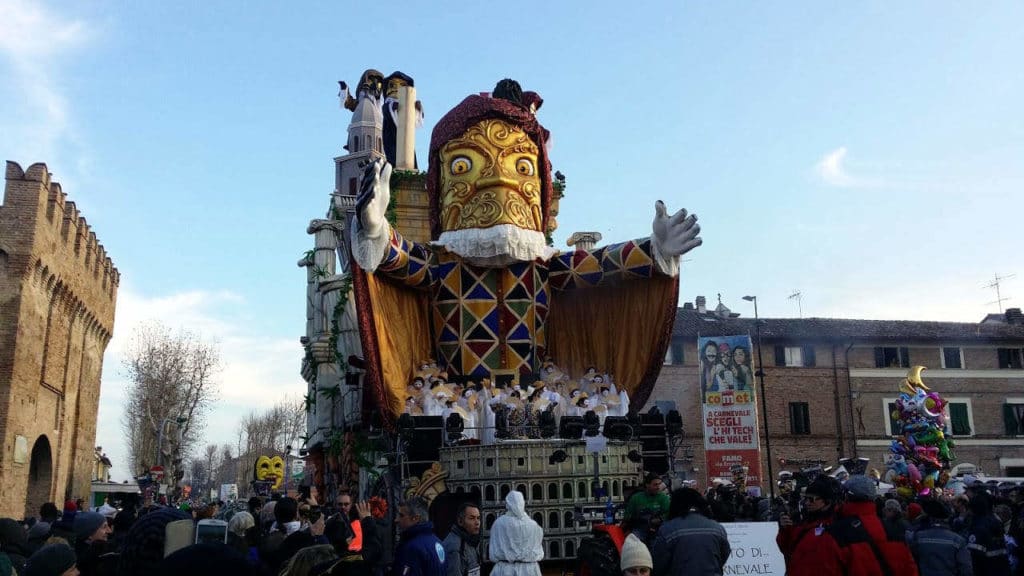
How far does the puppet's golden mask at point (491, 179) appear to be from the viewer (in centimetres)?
1417

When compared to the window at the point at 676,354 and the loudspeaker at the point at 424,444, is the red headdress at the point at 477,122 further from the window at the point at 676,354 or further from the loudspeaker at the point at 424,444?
the window at the point at 676,354

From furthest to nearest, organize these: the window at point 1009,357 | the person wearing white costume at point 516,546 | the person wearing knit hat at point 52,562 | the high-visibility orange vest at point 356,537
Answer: the window at point 1009,357 < the person wearing white costume at point 516,546 < the high-visibility orange vest at point 356,537 < the person wearing knit hat at point 52,562

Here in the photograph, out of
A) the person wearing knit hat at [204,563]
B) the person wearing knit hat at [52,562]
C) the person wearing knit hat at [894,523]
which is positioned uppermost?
the person wearing knit hat at [204,563]

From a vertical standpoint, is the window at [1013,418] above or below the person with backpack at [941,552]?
above

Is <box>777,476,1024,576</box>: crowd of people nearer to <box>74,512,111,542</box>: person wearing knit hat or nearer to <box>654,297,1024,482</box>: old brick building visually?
<box>74,512,111,542</box>: person wearing knit hat

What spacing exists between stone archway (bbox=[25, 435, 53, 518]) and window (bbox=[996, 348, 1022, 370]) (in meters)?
37.8

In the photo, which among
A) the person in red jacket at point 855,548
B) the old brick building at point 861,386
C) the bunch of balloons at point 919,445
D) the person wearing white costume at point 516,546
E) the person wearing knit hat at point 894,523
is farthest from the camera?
the old brick building at point 861,386

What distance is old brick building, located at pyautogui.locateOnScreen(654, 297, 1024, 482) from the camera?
37625 millimetres

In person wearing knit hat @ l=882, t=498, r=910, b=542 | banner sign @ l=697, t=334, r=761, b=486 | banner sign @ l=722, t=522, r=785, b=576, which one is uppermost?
banner sign @ l=697, t=334, r=761, b=486

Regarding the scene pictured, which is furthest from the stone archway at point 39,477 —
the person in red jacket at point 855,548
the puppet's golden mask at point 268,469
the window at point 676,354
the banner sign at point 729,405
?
the person in red jacket at point 855,548

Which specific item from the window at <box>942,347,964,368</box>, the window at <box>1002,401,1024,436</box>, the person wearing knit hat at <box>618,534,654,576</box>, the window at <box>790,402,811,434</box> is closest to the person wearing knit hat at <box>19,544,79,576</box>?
the person wearing knit hat at <box>618,534,654,576</box>

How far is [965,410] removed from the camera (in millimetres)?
38094

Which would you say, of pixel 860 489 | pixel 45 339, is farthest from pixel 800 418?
pixel 860 489

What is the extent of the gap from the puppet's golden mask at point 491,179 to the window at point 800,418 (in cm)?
2688
